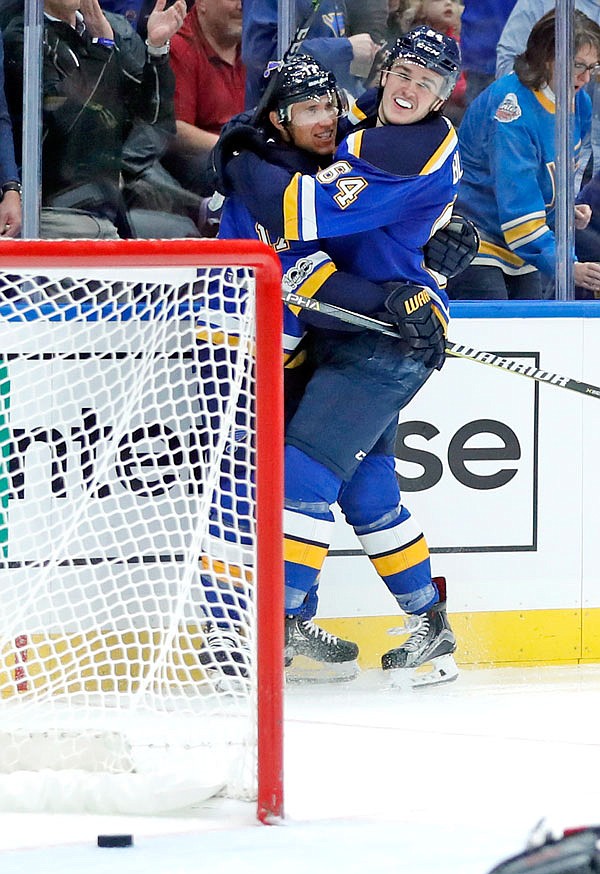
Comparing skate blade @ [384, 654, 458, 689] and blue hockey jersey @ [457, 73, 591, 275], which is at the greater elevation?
blue hockey jersey @ [457, 73, 591, 275]

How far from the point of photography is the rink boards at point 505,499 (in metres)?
3.37

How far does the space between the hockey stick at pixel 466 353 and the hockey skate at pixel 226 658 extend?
2.90 feet

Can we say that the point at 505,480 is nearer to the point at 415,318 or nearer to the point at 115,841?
the point at 415,318

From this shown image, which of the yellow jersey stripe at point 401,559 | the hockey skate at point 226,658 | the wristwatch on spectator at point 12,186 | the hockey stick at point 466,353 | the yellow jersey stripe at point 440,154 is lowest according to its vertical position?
the hockey skate at point 226,658

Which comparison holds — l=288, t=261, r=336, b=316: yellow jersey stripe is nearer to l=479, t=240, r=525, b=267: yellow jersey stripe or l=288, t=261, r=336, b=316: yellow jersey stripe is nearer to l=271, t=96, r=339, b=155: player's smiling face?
l=271, t=96, r=339, b=155: player's smiling face

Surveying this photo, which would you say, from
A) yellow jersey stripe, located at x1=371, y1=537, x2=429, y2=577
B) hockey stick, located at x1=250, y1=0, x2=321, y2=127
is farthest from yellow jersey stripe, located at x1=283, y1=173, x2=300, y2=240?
yellow jersey stripe, located at x1=371, y1=537, x2=429, y2=577

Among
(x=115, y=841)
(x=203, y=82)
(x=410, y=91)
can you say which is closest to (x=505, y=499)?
(x=410, y=91)

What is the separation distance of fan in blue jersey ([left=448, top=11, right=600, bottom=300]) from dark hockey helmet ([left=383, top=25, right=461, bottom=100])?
39 centimetres

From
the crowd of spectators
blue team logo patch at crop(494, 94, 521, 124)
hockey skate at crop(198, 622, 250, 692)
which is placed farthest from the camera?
blue team logo patch at crop(494, 94, 521, 124)

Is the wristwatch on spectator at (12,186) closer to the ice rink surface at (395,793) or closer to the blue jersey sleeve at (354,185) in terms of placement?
the blue jersey sleeve at (354,185)

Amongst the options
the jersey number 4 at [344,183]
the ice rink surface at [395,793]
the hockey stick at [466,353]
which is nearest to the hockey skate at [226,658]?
the ice rink surface at [395,793]

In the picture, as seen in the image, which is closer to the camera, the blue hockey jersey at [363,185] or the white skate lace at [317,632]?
the blue hockey jersey at [363,185]

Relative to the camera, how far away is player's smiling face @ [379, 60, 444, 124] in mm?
2990

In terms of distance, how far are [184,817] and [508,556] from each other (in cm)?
148
